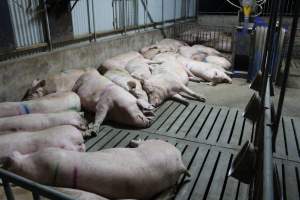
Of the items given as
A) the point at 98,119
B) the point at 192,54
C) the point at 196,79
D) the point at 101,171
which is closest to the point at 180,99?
the point at 196,79

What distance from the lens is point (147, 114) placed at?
408cm

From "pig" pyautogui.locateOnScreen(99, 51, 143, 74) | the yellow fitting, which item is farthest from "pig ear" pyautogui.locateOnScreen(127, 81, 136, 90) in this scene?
the yellow fitting

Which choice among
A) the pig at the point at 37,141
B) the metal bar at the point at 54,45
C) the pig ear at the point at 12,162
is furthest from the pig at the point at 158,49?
the pig ear at the point at 12,162

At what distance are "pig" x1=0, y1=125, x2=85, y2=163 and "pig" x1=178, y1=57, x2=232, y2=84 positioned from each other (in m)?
3.75

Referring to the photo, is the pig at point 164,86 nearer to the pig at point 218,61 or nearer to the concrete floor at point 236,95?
the concrete floor at point 236,95

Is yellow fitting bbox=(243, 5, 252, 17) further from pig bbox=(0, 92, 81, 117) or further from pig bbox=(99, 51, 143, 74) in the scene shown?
pig bbox=(0, 92, 81, 117)

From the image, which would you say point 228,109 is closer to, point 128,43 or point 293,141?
point 293,141

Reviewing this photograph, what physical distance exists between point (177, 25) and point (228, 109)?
614 cm

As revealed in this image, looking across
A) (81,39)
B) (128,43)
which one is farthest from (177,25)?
(81,39)

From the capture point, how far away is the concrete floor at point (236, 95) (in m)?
4.69

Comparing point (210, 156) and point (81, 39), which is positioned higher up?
point (81, 39)

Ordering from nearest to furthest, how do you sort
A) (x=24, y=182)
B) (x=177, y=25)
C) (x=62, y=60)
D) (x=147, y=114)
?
(x=24, y=182)
(x=147, y=114)
(x=62, y=60)
(x=177, y=25)

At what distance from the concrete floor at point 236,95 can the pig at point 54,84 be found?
236 centimetres

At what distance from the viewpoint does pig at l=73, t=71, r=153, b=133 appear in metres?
3.88
